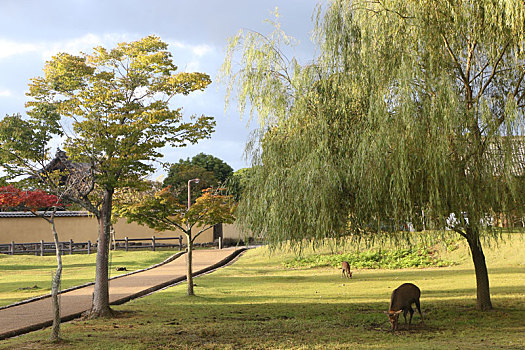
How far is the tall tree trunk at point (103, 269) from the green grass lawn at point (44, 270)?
376 centimetres

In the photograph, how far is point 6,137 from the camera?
470 inches

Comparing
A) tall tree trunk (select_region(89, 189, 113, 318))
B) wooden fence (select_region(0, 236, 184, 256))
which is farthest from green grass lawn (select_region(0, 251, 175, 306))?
tall tree trunk (select_region(89, 189, 113, 318))

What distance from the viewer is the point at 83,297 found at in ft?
51.3

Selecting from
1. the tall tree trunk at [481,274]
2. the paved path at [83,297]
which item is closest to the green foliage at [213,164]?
the paved path at [83,297]

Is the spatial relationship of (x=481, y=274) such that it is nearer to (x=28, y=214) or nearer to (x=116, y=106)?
(x=116, y=106)

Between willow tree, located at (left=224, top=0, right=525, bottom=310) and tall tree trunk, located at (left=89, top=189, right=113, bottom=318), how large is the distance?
398 cm

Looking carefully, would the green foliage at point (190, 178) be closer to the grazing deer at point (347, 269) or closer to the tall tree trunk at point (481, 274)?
the grazing deer at point (347, 269)

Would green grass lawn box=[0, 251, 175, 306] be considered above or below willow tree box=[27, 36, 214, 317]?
below

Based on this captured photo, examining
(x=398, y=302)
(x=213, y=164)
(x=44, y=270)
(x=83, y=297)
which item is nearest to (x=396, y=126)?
(x=398, y=302)

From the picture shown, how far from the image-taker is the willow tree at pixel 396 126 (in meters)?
9.03

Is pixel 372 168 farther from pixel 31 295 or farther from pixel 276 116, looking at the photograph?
pixel 31 295

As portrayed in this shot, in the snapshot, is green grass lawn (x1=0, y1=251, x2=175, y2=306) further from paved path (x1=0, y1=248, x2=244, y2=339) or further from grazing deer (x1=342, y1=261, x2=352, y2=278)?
grazing deer (x1=342, y1=261, x2=352, y2=278)

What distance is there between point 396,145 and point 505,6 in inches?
128

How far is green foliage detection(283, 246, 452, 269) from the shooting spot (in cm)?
2362
